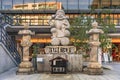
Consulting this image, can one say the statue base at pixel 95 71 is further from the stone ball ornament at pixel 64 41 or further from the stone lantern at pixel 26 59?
the stone lantern at pixel 26 59

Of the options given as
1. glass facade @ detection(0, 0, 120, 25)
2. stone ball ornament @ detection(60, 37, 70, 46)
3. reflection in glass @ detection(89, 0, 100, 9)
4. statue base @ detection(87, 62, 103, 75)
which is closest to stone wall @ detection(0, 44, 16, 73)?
stone ball ornament @ detection(60, 37, 70, 46)

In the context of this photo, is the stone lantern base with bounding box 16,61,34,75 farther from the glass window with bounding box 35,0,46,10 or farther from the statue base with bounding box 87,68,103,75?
the glass window with bounding box 35,0,46,10

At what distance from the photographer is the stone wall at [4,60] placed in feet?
56.4

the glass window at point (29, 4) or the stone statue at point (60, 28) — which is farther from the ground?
the glass window at point (29, 4)

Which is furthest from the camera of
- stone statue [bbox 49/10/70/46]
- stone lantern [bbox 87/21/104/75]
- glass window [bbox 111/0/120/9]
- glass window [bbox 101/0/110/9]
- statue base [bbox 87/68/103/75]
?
glass window [bbox 101/0/110/9]

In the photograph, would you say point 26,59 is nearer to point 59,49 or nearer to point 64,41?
point 59,49

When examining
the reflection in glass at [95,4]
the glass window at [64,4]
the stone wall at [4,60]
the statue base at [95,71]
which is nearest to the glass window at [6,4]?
the glass window at [64,4]

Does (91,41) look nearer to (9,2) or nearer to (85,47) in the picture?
(85,47)

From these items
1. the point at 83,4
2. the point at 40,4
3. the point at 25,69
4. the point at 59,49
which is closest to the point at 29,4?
the point at 40,4

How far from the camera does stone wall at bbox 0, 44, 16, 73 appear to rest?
56.4 ft

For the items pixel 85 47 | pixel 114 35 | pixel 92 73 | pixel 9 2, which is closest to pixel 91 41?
pixel 92 73

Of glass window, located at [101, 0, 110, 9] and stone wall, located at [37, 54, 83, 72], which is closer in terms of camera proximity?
stone wall, located at [37, 54, 83, 72]

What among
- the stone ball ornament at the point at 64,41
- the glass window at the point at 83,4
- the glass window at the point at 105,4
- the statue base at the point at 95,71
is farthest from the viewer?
the glass window at the point at 105,4

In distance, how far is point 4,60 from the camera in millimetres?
18000
